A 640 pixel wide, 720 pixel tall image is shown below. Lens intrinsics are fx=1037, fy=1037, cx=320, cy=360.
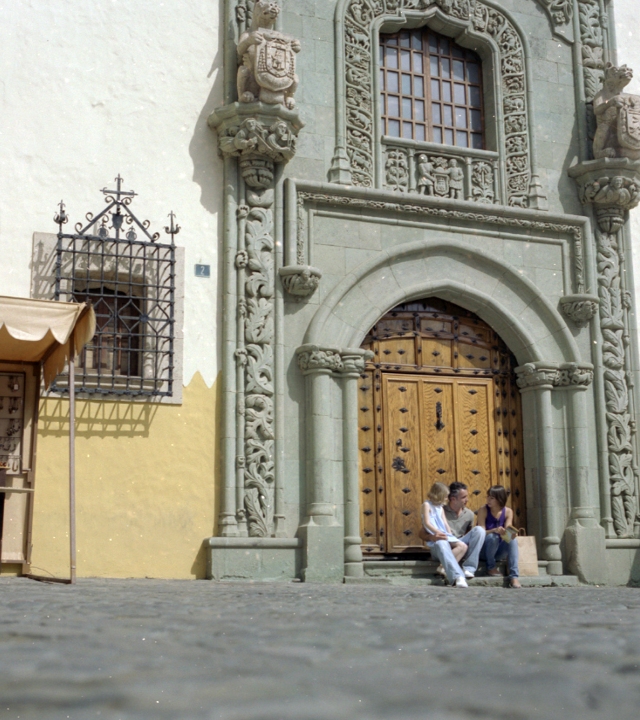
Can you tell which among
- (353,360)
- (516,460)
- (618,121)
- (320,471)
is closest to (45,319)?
(320,471)

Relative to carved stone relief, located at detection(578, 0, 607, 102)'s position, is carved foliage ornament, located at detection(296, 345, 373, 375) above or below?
below

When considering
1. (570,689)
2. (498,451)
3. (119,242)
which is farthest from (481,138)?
(570,689)

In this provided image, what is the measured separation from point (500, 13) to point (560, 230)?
111 inches

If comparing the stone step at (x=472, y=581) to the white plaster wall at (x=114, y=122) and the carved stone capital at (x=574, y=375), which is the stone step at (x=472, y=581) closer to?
the carved stone capital at (x=574, y=375)

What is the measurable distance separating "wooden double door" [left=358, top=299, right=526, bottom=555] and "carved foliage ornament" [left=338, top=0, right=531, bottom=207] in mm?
1709

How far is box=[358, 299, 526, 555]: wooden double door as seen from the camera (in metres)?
11.3

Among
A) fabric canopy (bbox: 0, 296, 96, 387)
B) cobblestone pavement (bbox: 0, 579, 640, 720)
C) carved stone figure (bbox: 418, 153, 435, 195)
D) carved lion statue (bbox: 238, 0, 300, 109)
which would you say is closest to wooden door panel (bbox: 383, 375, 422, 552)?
carved stone figure (bbox: 418, 153, 435, 195)

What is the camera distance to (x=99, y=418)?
10.0m

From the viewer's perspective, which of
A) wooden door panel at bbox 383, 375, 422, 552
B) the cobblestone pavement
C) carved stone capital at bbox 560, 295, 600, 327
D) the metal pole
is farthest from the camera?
carved stone capital at bbox 560, 295, 600, 327

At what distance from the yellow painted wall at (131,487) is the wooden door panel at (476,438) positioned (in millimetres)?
3009

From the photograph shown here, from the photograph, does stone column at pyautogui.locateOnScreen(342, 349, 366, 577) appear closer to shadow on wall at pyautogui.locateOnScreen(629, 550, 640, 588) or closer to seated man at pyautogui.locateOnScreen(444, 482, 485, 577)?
seated man at pyautogui.locateOnScreen(444, 482, 485, 577)

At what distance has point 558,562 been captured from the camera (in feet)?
37.0

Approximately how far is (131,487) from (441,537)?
3027mm

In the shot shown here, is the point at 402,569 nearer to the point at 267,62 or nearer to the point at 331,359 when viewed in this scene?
the point at 331,359
